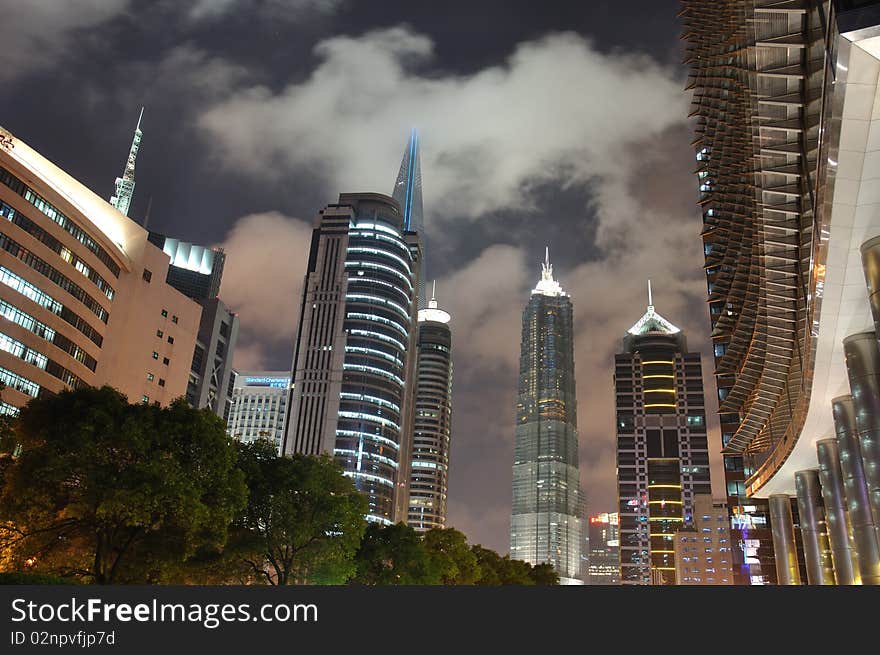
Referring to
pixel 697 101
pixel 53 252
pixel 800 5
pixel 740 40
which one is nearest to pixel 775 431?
pixel 697 101

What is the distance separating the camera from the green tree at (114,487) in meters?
28.6

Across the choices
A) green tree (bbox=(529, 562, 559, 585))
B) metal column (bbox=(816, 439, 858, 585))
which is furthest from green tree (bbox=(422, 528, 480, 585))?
metal column (bbox=(816, 439, 858, 585))

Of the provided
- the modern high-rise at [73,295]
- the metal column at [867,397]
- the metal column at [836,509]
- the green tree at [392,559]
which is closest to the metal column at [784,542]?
the metal column at [836,509]

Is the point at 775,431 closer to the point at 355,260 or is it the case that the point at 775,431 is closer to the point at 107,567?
the point at 107,567

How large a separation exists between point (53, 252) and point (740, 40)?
6710 cm

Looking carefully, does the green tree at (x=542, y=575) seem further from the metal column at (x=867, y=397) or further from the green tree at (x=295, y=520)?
the metal column at (x=867, y=397)

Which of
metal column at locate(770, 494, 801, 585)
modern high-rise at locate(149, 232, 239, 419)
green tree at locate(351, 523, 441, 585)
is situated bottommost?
green tree at locate(351, 523, 441, 585)

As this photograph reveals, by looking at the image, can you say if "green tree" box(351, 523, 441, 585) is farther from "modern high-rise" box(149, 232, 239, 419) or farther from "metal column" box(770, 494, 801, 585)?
"modern high-rise" box(149, 232, 239, 419)

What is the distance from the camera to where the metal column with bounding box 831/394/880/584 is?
134 ft

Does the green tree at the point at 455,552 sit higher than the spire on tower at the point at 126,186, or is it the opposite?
the spire on tower at the point at 126,186

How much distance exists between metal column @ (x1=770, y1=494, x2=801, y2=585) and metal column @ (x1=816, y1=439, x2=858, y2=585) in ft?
63.0

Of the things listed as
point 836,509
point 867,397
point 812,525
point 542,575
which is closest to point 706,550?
point 542,575

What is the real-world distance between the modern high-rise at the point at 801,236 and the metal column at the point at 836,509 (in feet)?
0.30

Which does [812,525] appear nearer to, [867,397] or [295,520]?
[867,397]
